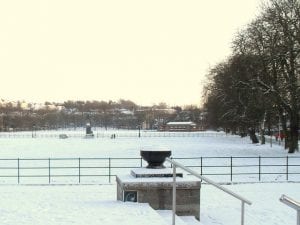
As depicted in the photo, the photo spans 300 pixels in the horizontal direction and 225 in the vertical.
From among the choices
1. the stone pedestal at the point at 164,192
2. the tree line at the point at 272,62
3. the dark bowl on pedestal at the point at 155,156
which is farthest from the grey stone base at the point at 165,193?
the tree line at the point at 272,62

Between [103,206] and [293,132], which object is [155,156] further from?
[293,132]

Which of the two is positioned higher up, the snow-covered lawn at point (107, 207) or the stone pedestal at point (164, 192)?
the stone pedestal at point (164, 192)

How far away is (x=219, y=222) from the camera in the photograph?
1284 centimetres

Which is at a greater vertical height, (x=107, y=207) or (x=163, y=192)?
(x=163, y=192)

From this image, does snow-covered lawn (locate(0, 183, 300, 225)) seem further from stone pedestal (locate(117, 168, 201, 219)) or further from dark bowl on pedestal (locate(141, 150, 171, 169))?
dark bowl on pedestal (locate(141, 150, 171, 169))

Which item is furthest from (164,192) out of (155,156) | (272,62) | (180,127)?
(180,127)

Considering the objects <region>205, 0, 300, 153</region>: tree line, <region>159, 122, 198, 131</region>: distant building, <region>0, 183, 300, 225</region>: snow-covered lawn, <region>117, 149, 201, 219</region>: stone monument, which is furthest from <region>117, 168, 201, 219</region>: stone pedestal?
<region>159, 122, 198, 131</region>: distant building

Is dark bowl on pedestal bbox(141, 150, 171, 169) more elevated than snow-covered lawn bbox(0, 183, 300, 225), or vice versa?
dark bowl on pedestal bbox(141, 150, 171, 169)

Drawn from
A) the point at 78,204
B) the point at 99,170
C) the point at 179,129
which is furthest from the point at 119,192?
the point at 179,129

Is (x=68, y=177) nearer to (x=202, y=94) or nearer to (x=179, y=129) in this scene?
(x=202, y=94)

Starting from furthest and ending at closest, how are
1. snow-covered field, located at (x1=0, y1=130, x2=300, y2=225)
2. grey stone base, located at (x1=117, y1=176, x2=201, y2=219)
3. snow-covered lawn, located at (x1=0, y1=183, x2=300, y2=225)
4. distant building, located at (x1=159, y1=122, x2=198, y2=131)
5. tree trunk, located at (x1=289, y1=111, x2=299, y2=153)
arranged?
distant building, located at (x1=159, y1=122, x2=198, y2=131), tree trunk, located at (x1=289, y1=111, x2=299, y2=153), grey stone base, located at (x1=117, y1=176, x2=201, y2=219), snow-covered field, located at (x1=0, y1=130, x2=300, y2=225), snow-covered lawn, located at (x1=0, y1=183, x2=300, y2=225)

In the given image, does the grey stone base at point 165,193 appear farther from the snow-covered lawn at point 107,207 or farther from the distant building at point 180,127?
the distant building at point 180,127

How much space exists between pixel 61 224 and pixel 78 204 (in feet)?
9.50

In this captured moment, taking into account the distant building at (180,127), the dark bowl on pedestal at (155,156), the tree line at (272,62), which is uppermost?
the tree line at (272,62)
